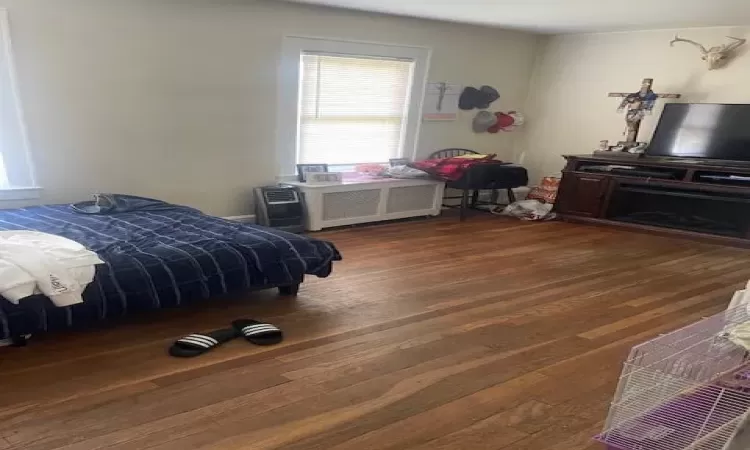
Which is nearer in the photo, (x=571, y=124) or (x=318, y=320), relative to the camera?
(x=318, y=320)

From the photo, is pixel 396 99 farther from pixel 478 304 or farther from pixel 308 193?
pixel 478 304

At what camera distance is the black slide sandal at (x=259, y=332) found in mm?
2465

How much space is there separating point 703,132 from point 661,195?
2.26 feet

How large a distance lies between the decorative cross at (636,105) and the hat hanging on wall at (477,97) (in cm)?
119

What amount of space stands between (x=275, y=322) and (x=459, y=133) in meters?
3.76

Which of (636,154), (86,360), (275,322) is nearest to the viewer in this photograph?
(86,360)

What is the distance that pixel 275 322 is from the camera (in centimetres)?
271

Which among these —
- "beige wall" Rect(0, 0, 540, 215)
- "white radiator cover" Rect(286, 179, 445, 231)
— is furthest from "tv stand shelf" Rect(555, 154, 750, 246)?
"beige wall" Rect(0, 0, 540, 215)

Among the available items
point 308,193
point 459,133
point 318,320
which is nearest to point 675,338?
point 318,320

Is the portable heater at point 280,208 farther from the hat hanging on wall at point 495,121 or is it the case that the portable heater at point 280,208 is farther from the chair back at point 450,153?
the hat hanging on wall at point 495,121

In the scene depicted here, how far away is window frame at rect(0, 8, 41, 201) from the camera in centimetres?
330

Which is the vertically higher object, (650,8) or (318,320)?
(650,8)

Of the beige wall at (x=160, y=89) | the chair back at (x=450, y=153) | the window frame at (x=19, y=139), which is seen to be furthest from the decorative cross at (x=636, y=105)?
the window frame at (x=19, y=139)

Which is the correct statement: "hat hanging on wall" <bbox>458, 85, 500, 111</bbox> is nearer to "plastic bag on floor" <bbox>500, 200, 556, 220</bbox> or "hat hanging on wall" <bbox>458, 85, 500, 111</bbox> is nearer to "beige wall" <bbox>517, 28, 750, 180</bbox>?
"beige wall" <bbox>517, 28, 750, 180</bbox>
